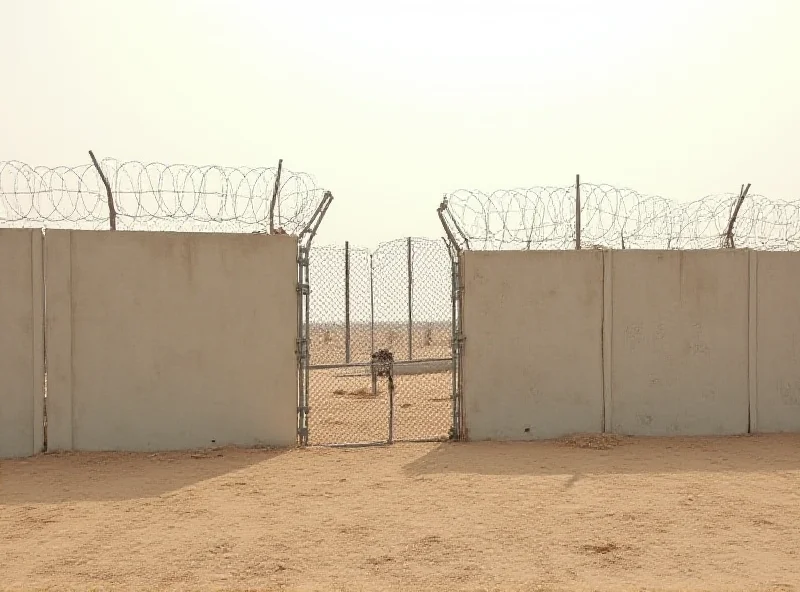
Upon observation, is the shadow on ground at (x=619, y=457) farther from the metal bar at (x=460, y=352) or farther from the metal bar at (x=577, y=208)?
the metal bar at (x=577, y=208)

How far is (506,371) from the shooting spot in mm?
8836

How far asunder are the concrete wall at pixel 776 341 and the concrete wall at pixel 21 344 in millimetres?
8738

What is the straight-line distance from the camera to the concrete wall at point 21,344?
7867mm

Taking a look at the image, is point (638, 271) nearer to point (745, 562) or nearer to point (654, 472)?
point (654, 472)

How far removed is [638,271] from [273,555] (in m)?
6.13

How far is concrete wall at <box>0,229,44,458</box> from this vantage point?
7.87 m

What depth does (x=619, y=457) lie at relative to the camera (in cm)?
792

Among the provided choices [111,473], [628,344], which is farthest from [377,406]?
[111,473]

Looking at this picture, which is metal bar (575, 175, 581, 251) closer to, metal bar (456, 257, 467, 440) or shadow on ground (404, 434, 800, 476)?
metal bar (456, 257, 467, 440)

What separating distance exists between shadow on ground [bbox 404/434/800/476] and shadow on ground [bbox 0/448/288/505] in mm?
2036

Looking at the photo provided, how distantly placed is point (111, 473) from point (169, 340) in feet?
5.27

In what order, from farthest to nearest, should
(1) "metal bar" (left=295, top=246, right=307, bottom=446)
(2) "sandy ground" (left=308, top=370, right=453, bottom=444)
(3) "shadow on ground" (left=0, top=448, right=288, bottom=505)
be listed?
(2) "sandy ground" (left=308, top=370, right=453, bottom=444) < (1) "metal bar" (left=295, top=246, right=307, bottom=446) < (3) "shadow on ground" (left=0, top=448, right=288, bottom=505)

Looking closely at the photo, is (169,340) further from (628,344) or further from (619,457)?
(628,344)

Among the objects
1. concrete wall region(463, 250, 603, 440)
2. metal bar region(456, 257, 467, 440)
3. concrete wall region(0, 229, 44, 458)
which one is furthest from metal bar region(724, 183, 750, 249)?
concrete wall region(0, 229, 44, 458)
